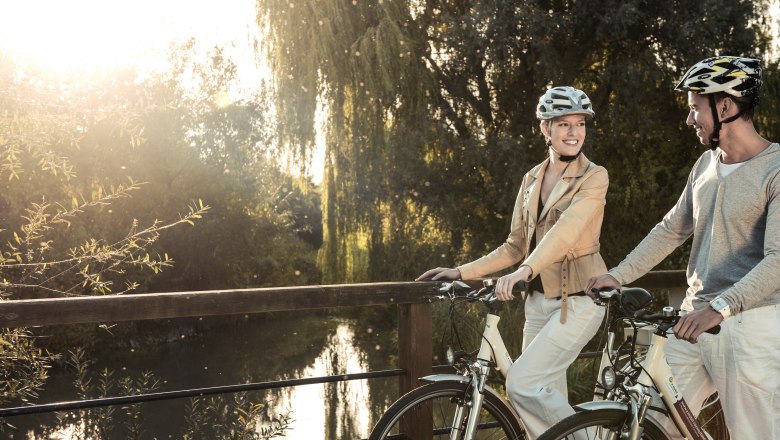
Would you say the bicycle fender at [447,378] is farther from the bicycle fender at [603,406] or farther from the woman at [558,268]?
the bicycle fender at [603,406]

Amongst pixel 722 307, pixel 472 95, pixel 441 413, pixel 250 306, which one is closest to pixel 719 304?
pixel 722 307

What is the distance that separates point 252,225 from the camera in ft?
77.3

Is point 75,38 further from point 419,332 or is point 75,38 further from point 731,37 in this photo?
point 731,37

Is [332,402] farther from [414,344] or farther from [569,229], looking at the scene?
[569,229]

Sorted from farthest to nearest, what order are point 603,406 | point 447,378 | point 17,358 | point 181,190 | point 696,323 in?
point 181,190 → point 17,358 → point 447,378 → point 603,406 → point 696,323

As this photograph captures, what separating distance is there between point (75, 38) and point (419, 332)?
6.37m

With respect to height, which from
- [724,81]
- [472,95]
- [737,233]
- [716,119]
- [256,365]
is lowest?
[256,365]

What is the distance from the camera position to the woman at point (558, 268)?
8.95 ft

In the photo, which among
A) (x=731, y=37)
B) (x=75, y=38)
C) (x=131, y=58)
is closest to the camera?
(x=75, y=38)

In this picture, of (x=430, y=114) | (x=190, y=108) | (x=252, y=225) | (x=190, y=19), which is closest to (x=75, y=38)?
(x=430, y=114)

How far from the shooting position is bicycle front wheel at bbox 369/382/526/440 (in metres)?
2.71

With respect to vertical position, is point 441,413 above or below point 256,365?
above

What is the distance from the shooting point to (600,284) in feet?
8.42

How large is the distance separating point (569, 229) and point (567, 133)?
35 cm
